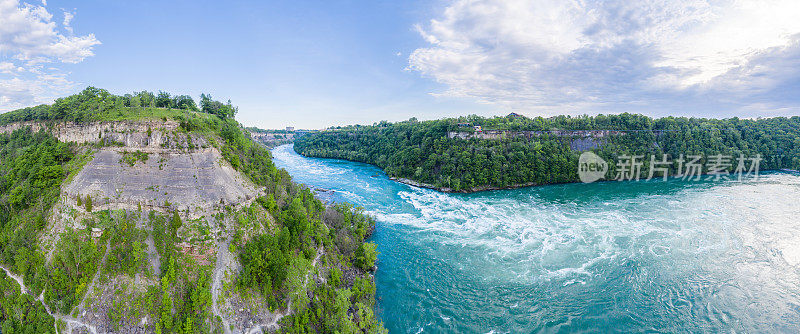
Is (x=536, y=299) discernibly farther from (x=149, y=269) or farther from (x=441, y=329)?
(x=149, y=269)

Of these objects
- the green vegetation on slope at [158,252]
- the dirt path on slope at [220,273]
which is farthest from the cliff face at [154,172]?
the dirt path on slope at [220,273]

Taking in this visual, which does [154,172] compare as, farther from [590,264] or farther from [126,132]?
[590,264]

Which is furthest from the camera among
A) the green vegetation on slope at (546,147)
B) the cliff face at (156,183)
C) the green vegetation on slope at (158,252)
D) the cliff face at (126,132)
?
the green vegetation on slope at (546,147)

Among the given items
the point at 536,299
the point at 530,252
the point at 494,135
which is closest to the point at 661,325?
the point at 536,299

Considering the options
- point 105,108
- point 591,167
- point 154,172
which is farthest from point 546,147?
point 105,108

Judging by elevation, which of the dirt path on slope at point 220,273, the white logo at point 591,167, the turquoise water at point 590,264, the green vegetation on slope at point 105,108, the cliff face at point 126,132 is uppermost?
the green vegetation on slope at point 105,108

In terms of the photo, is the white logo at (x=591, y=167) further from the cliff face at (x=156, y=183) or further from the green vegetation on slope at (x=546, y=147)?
the cliff face at (x=156, y=183)
